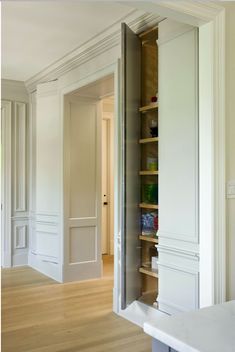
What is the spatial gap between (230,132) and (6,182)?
13.0ft

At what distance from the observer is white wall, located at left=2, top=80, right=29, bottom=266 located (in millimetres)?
5586

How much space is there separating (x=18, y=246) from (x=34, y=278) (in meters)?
0.88

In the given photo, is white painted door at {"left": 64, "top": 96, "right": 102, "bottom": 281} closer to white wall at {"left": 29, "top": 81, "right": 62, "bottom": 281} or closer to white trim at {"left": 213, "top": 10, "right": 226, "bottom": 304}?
white wall at {"left": 29, "top": 81, "right": 62, "bottom": 281}

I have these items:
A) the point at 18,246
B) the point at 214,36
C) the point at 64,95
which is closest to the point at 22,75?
the point at 64,95

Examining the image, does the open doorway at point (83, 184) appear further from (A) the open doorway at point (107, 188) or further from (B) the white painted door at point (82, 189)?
(A) the open doorway at point (107, 188)

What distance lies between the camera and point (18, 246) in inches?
221

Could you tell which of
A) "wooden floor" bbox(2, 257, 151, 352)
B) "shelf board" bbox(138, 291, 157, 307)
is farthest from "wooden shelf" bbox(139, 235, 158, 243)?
"wooden floor" bbox(2, 257, 151, 352)

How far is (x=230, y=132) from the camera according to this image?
95.5 inches

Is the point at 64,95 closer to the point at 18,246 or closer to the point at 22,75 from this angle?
the point at 22,75

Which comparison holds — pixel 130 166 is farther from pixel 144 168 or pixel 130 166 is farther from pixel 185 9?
pixel 185 9

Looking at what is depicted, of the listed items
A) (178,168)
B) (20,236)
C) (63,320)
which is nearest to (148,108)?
(178,168)

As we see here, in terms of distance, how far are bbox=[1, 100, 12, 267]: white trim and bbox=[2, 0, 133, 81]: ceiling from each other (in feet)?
3.54

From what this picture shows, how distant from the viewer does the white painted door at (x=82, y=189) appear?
4742 mm

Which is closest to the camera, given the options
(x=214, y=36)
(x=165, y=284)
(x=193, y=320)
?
(x=193, y=320)
